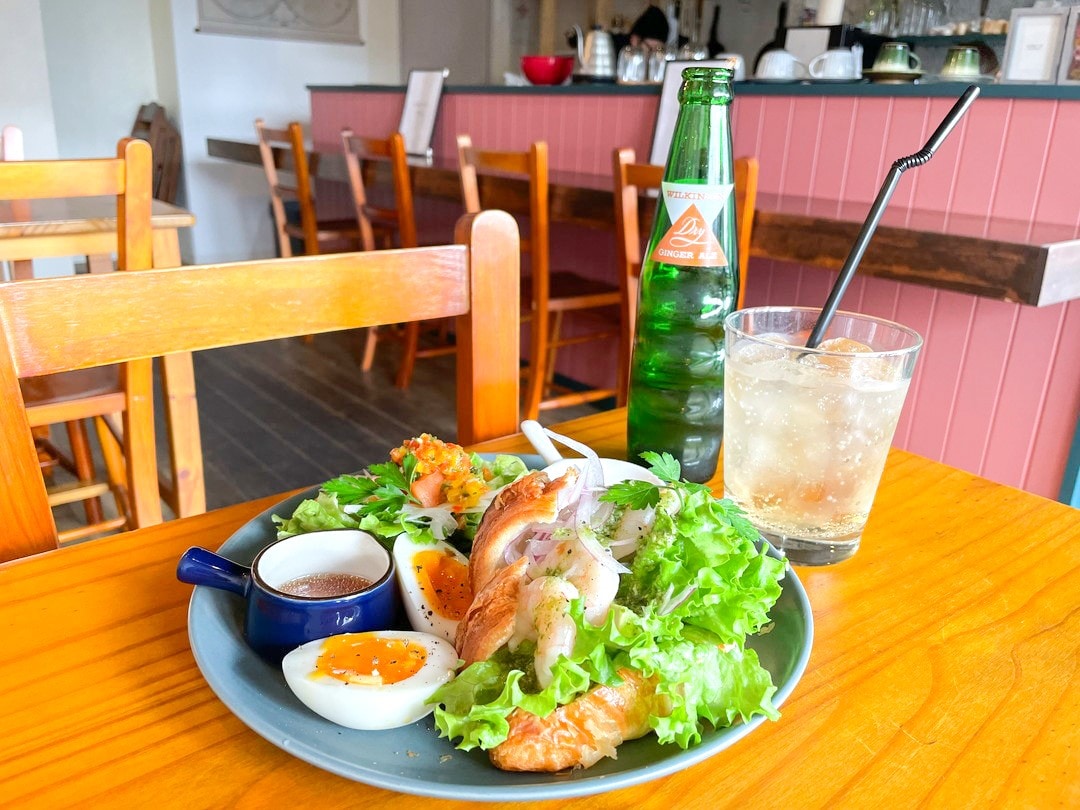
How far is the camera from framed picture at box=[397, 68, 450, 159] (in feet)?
13.2

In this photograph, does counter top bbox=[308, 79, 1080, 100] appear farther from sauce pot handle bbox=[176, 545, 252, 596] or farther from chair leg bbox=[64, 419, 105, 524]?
sauce pot handle bbox=[176, 545, 252, 596]

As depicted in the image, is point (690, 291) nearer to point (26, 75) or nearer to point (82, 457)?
point (82, 457)

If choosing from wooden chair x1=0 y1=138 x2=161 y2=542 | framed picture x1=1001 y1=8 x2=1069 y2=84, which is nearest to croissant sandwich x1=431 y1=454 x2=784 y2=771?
wooden chair x1=0 y1=138 x2=161 y2=542

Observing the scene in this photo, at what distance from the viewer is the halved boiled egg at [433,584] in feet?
1.70

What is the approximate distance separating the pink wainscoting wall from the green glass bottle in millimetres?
1670

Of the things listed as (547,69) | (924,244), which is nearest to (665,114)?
(547,69)

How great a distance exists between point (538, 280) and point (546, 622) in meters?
2.24

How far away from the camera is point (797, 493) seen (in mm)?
652

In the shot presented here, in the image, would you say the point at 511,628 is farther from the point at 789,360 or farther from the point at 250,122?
the point at 250,122

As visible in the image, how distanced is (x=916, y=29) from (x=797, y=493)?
4.87 m

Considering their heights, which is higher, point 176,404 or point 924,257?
point 924,257

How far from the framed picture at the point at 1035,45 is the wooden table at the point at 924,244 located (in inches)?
26.5

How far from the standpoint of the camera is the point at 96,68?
5766 millimetres

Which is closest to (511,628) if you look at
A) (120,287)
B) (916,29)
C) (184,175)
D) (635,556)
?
(635,556)
